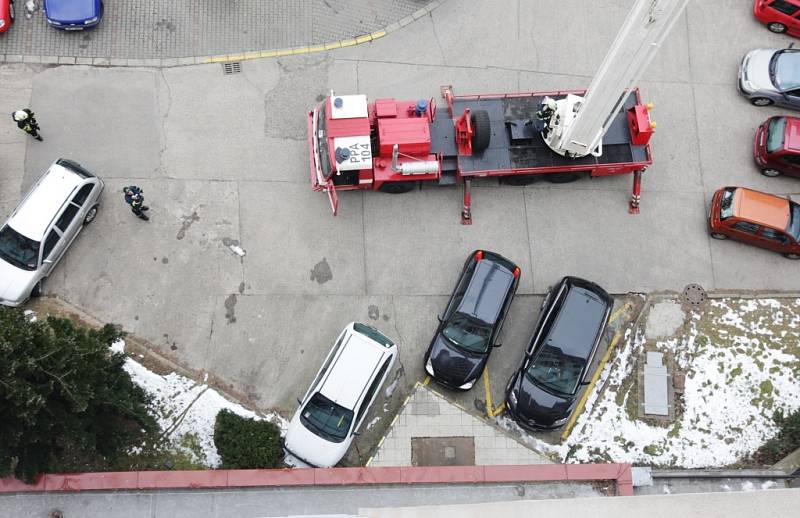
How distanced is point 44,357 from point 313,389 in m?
5.35

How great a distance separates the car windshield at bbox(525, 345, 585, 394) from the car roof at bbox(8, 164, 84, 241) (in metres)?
11.0

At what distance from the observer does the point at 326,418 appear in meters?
13.8

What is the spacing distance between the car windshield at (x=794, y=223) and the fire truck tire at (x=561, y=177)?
514 centimetres

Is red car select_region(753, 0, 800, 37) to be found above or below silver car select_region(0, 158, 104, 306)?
above

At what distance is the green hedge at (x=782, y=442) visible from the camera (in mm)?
14281

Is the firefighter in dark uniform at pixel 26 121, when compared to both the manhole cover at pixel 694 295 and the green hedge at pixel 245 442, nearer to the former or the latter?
the green hedge at pixel 245 442

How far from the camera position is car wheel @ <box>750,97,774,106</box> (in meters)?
17.3

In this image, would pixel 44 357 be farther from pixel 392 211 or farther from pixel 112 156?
pixel 392 211

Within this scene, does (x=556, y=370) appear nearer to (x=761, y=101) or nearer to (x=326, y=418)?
(x=326, y=418)

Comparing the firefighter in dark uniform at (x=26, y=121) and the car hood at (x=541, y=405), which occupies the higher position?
the firefighter in dark uniform at (x=26, y=121)

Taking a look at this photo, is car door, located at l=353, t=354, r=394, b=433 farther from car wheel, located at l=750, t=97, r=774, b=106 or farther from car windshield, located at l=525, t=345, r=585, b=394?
car wheel, located at l=750, t=97, r=774, b=106

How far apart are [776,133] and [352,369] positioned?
12054 mm

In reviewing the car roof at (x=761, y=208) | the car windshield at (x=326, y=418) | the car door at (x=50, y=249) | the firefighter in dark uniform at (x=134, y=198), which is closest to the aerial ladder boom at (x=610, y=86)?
the car roof at (x=761, y=208)

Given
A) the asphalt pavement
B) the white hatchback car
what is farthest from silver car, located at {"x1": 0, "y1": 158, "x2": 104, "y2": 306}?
the white hatchback car
